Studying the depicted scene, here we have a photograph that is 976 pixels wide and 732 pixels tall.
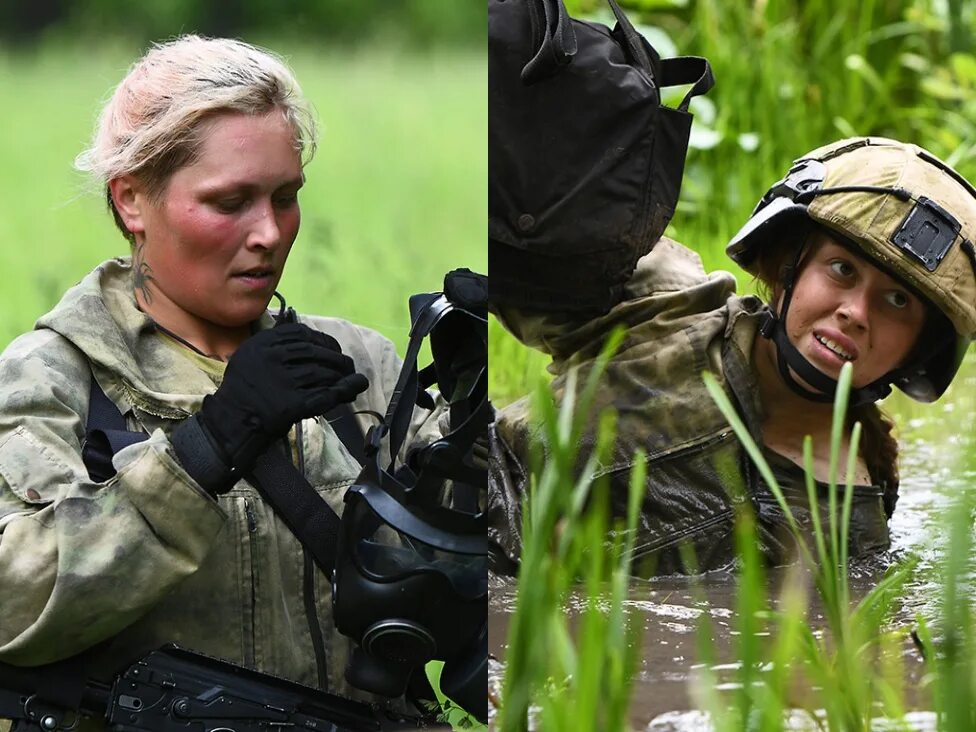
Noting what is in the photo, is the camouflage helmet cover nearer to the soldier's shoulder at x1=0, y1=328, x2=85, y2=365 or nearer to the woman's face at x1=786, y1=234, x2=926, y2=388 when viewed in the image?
the woman's face at x1=786, y1=234, x2=926, y2=388

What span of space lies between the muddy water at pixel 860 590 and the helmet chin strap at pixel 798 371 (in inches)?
8.6

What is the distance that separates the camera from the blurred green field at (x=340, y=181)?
1.96 m

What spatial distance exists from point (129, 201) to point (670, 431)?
1.67 m

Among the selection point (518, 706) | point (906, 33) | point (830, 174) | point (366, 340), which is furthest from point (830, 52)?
point (518, 706)

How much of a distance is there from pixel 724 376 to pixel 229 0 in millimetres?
1701

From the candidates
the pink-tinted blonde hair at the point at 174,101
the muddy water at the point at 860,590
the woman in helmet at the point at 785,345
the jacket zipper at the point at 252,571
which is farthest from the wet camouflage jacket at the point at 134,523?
the woman in helmet at the point at 785,345

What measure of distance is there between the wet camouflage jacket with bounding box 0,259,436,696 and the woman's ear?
0.06m

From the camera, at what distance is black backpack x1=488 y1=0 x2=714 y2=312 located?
296cm

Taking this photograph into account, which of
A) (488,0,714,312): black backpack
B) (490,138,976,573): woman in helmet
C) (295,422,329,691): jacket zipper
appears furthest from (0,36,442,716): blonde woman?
(490,138,976,573): woman in helmet

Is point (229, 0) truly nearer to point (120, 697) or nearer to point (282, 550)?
point (282, 550)

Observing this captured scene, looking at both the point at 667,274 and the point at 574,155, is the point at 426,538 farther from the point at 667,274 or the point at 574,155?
the point at 667,274

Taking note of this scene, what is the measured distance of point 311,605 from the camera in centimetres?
197

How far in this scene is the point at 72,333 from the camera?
1904mm

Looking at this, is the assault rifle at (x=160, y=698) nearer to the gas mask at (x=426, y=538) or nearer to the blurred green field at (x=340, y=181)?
the gas mask at (x=426, y=538)
